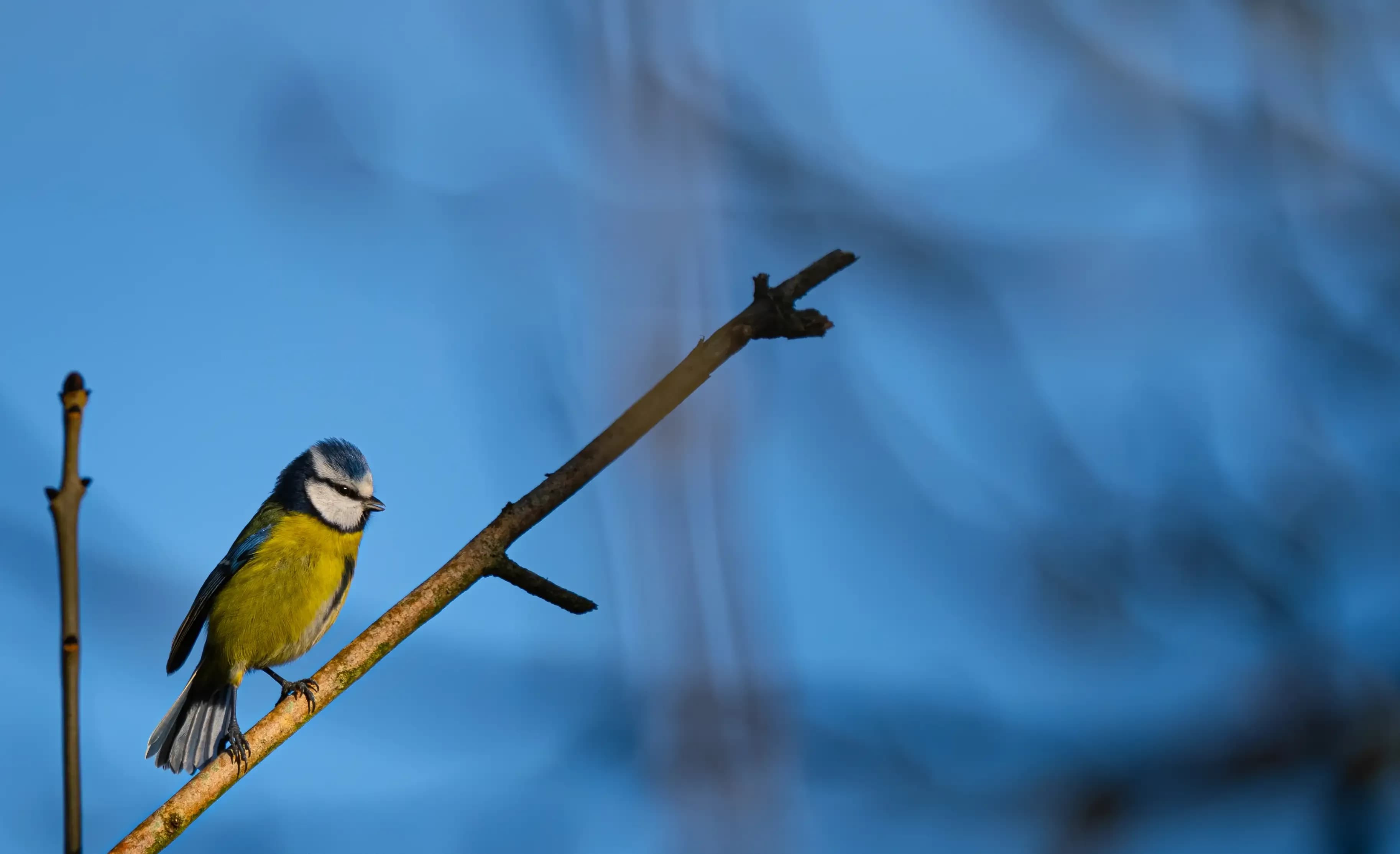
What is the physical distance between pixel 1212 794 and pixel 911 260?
135 cm

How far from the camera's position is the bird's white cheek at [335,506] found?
372cm

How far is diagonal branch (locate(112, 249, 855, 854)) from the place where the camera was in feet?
4.14

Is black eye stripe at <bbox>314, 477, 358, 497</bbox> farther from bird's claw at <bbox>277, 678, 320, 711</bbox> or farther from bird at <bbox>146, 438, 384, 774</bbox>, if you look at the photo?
bird's claw at <bbox>277, 678, 320, 711</bbox>

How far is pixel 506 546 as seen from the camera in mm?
1406

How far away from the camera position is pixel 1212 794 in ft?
4.14

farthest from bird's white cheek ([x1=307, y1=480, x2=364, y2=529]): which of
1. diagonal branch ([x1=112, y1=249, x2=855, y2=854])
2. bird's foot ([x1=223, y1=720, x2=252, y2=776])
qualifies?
diagonal branch ([x1=112, y1=249, x2=855, y2=854])

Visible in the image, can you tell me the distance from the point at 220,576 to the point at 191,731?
47cm

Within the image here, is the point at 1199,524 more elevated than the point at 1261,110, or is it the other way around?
the point at 1261,110

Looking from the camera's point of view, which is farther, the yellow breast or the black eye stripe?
the black eye stripe

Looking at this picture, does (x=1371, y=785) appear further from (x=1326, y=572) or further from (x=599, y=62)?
(x=599, y=62)

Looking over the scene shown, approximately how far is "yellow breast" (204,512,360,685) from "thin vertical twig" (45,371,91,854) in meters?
2.63

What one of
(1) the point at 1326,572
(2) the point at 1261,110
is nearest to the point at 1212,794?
(1) the point at 1326,572

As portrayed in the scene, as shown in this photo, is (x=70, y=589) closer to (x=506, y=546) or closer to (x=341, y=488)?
(x=506, y=546)

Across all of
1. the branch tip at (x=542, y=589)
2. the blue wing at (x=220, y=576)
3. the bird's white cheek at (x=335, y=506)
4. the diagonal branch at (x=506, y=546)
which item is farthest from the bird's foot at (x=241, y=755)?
the bird's white cheek at (x=335, y=506)
